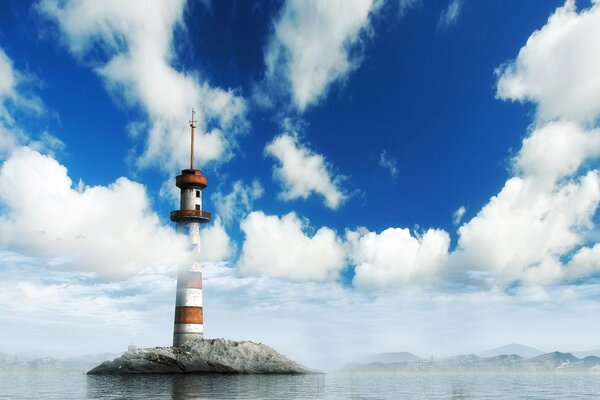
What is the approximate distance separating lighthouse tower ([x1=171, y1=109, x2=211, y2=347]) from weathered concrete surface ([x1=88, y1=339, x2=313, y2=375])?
2.25 m

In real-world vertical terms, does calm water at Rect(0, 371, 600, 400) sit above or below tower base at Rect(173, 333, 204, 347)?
below

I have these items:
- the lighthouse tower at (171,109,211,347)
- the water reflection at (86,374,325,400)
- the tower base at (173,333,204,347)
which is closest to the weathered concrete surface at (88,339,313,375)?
the tower base at (173,333,204,347)

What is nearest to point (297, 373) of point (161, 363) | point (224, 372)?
point (224, 372)

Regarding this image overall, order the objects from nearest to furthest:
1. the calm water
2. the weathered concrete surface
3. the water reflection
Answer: the water reflection, the calm water, the weathered concrete surface

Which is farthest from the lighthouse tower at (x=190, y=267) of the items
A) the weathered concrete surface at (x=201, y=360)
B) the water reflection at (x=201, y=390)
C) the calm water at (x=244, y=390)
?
the water reflection at (x=201, y=390)

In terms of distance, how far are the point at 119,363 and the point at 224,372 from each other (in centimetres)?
1827

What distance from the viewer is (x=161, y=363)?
94.8 meters

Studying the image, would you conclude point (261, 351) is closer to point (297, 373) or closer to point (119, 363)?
point (297, 373)

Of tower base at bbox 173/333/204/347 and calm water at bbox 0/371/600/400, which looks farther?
tower base at bbox 173/333/204/347

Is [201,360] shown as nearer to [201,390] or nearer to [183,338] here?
[183,338]

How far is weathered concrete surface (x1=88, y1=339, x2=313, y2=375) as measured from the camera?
94.6 metres

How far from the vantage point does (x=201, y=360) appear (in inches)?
3740

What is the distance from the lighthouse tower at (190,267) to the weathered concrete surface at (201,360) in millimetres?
2253

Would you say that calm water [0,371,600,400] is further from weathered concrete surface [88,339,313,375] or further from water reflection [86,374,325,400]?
weathered concrete surface [88,339,313,375]
